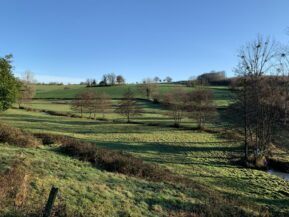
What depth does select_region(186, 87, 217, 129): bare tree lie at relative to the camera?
5409 cm

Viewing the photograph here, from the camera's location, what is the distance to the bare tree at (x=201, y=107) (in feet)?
177

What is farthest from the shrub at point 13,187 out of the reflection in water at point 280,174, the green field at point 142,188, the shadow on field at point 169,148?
the reflection in water at point 280,174

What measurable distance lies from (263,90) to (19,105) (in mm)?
61170

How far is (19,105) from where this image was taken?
7519 centimetres

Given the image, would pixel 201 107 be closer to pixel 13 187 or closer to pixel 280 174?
pixel 280 174

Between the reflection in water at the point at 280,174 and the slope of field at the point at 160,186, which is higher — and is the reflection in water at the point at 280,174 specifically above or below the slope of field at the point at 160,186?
below

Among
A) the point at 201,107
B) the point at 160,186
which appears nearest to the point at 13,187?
the point at 160,186

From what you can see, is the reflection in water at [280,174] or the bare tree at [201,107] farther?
the bare tree at [201,107]

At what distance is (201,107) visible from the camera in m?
54.4

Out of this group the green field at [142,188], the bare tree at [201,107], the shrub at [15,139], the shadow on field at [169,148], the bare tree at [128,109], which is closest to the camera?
the green field at [142,188]

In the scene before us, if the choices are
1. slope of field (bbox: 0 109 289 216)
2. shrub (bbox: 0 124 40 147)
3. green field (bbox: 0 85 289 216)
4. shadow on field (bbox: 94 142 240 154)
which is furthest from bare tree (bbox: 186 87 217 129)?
shrub (bbox: 0 124 40 147)

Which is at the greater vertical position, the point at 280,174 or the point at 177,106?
the point at 177,106

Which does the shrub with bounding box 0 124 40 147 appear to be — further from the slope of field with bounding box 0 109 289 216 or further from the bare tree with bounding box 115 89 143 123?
the bare tree with bounding box 115 89 143 123

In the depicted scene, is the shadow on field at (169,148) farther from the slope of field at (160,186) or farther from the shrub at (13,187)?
the shrub at (13,187)
